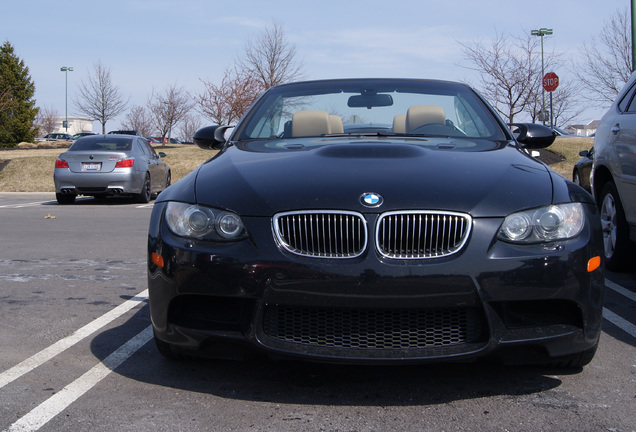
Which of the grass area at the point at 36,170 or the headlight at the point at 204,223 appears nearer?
the headlight at the point at 204,223

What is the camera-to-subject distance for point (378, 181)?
11.3 ft

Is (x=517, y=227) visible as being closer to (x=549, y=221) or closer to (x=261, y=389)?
(x=549, y=221)

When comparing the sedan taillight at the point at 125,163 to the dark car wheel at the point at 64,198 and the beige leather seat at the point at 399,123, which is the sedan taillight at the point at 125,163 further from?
the beige leather seat at the point at 399,123

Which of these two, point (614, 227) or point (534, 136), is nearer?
point (534, 136)

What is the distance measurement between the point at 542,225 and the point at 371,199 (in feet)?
2.43

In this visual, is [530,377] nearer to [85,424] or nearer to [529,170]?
[529,170]

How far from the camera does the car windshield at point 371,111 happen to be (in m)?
4.87

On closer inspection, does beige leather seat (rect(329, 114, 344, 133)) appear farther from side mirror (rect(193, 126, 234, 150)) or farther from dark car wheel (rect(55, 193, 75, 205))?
dark car wheel (rect(55, 193, 75, 205))

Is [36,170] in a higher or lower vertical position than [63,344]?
higher

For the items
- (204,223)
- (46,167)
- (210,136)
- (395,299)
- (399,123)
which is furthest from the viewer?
(46,167)

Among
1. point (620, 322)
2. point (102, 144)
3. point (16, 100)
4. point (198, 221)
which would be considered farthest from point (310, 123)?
point (16, 100)

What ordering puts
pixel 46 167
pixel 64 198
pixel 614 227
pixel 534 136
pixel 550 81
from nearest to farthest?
pixel 534 136 < pixel 614 227 < pixel 64 198 < pixel 550 81 < pixel 46 167

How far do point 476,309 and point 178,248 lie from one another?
130 cm

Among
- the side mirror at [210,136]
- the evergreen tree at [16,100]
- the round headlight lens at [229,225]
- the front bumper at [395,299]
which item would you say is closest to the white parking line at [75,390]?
the front bumper at [395,299]
